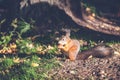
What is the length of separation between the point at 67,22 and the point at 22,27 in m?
0.99

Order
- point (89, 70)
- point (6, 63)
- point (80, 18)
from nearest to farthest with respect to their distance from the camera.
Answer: point (89, 70)
point (6, 63)
point (80, 18)

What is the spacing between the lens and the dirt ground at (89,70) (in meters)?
5.98

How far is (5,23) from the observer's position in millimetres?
7602

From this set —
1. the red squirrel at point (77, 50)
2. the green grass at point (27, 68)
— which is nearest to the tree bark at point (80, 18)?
the red squirrel at point (77, 50)

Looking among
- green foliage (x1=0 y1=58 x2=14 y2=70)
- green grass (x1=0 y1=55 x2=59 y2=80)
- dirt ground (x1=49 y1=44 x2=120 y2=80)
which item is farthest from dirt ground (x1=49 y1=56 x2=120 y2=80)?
green foliage (x1=0 y1=58 x2=14 y2=70)

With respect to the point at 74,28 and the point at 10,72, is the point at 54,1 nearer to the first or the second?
the point at 74,28

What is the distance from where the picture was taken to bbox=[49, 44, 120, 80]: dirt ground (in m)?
5.98

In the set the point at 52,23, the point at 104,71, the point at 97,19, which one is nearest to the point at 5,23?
the point at 52,23

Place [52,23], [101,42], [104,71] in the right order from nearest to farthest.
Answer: [104,71]
[101,42]
[52,23]

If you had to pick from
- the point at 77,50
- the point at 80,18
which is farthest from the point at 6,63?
the point at 80,18

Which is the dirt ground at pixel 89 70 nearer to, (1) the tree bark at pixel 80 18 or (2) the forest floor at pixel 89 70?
(2) the forest floor at pixel 89 70

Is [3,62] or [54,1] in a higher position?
[54,1]

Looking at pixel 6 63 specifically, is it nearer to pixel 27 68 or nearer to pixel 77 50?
pixel 27 68

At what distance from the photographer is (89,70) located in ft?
20.2
